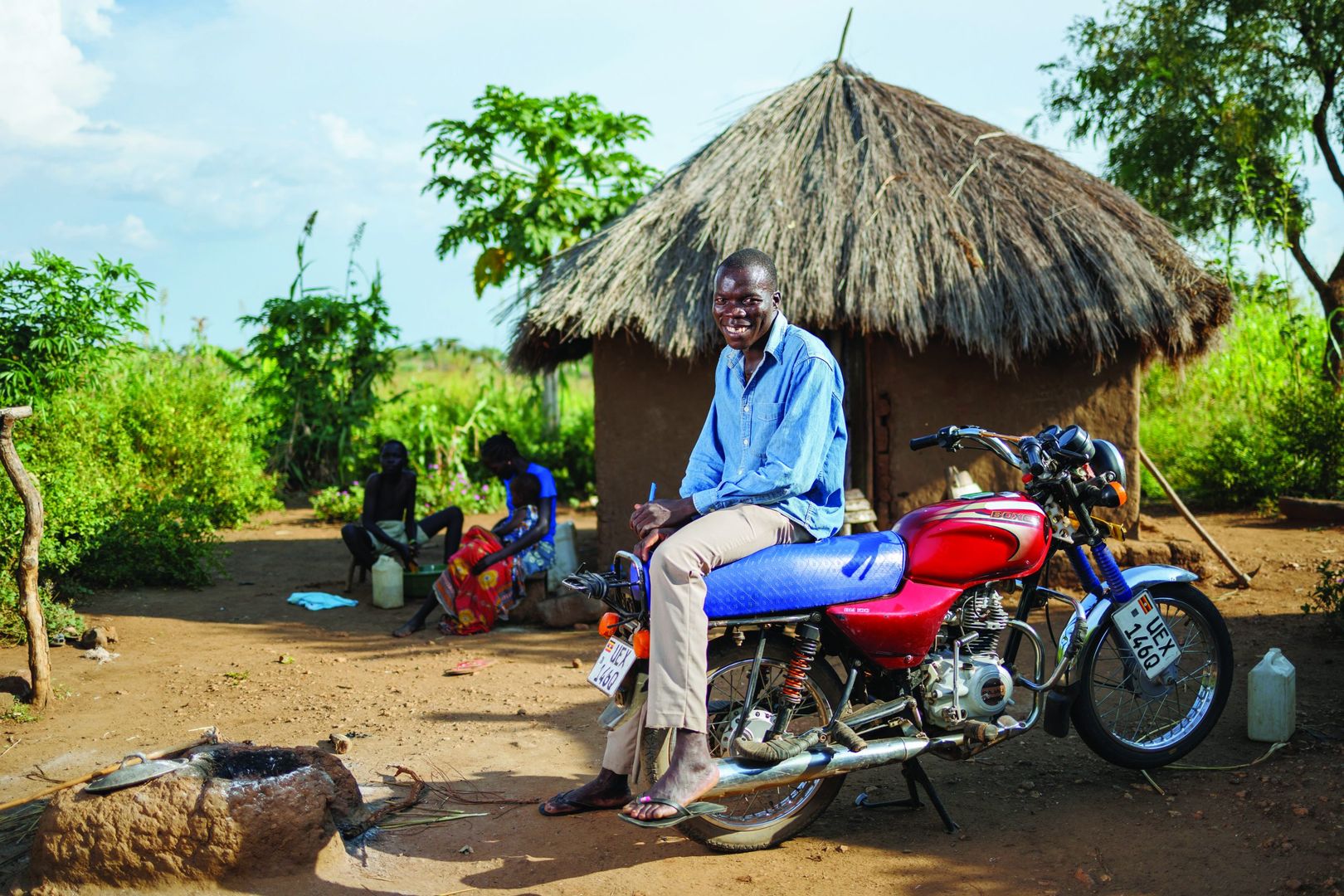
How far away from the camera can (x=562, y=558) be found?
702 centimetres

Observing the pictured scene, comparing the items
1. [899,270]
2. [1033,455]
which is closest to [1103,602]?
[1033,455]

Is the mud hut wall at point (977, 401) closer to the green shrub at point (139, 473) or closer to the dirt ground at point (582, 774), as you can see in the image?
the dirt ground at point (582, 774)

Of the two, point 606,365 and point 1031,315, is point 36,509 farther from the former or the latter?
point 1031,315

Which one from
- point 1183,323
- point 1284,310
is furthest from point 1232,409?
point 1183,323

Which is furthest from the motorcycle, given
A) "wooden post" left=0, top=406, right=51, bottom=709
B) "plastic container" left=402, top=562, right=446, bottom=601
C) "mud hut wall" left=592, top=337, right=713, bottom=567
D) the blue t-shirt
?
"plastic container" left=402, top=562, right=446, bottom=601

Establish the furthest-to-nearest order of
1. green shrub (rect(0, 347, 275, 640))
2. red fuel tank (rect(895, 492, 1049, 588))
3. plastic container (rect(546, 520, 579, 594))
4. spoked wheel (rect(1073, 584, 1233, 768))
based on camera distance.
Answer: plastic container (rect(546, 520, 579, 594))
green shrub (rect(0, 347, 275, 640))
spoked wheel (rect(1073, 584, 1233, 768))
red fuel tank (rect(895, 492, 1049, 588))

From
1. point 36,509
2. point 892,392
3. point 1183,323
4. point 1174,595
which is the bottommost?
point 1174,595

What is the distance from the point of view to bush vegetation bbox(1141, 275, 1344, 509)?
9.42 m

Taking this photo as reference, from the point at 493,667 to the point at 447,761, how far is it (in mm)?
1495

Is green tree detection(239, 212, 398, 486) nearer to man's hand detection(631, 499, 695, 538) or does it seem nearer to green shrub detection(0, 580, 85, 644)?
green shrub detection(0, 580, 85, 644)

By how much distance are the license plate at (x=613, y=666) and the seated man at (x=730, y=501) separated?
14 centimetres

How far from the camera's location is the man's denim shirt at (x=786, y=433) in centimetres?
334

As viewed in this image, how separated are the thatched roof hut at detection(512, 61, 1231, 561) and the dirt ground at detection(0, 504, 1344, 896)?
6.49ft

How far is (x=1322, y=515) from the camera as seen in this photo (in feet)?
29.0
